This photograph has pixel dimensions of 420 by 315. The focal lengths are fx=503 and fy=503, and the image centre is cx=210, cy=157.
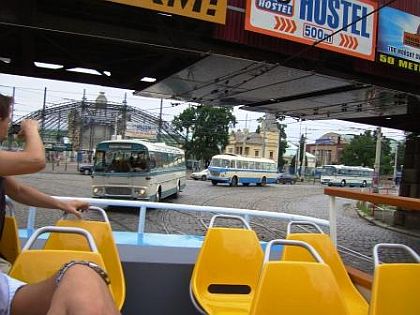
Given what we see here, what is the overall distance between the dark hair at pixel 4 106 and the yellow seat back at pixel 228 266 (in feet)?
6.27

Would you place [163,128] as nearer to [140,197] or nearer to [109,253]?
[140,197]

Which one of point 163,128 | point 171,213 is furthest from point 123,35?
point 163,128

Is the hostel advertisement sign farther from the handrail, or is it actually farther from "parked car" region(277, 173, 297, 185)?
"parked car" region(277, 173, 297, 185)

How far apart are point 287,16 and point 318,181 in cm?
6425

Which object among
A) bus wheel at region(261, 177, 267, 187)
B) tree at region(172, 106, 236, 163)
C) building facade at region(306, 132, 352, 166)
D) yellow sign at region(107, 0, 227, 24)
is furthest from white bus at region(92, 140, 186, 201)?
building facade at region(306, 132, 352, 166)

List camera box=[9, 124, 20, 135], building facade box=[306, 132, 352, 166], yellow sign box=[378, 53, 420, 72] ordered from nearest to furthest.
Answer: camera box=[9, 124, 20, 135] < yellow sign box=[378, 53, 420, 72] < building facade box=[306, 132, 352, 166]

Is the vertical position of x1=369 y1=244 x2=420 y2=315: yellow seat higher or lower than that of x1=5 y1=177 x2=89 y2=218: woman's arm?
lower

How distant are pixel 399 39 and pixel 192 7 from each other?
5.06m

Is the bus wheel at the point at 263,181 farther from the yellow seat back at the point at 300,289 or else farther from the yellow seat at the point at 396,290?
the yellow seat back at the point at 300,289

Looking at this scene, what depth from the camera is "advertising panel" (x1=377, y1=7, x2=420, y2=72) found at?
33.8ft

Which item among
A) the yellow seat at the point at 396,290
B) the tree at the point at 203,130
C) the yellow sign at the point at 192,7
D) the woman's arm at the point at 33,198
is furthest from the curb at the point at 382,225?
the tree at the point at 203,130

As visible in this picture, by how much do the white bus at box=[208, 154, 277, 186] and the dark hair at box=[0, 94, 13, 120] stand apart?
129 ft

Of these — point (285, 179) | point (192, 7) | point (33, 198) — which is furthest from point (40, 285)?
point (285, 179)

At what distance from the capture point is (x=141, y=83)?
39.9 ft
